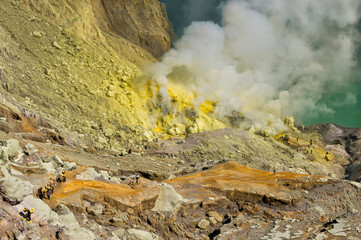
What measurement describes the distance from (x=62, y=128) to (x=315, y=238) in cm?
2055

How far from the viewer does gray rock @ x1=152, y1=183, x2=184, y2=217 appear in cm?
1093

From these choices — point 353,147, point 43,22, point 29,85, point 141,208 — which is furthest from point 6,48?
point 353,147

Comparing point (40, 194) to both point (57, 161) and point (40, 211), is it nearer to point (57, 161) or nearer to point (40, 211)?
point (40, 211)

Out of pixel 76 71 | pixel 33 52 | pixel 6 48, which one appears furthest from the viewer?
pixel 76 71

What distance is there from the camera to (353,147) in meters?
52.9

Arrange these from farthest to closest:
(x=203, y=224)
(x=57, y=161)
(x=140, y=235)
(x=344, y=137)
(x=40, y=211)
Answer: (x=344, y=137) < (x=57, y=161) < (x=203, y=224) < (x=140, y=235) < (x=40, y=211)

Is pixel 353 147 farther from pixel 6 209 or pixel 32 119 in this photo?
pixel 6 209

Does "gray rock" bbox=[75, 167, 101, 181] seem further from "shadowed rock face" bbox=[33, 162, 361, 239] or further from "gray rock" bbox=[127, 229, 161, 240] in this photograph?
"gray rock" bbox=[127, 229, 161, 240]

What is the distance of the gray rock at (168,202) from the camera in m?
10.9

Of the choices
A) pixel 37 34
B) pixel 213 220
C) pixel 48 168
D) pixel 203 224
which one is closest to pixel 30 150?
pixel 48 168

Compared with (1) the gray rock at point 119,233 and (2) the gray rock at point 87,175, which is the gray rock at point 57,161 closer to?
(2) the gray rock at point 87,175

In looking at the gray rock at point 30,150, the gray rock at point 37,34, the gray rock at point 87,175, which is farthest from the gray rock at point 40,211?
the gray rock at point 37,34

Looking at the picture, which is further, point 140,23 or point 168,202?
point 140,23

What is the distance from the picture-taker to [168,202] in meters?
11.4
